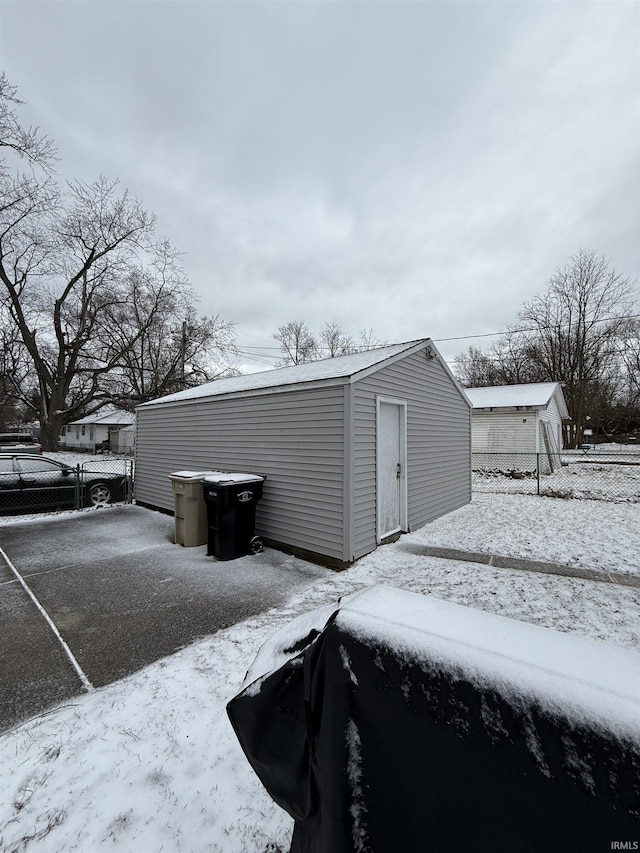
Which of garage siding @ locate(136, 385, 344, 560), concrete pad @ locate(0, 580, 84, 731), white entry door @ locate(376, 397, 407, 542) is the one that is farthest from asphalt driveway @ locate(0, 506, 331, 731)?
white entry door @ locate(376, 397, 407, 542)

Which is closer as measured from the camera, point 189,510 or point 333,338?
point 189,510

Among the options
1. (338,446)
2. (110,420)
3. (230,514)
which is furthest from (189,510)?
(110,420)

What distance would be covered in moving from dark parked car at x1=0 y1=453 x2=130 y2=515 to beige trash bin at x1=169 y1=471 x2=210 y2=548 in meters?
4.09

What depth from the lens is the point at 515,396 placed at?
16.5 m

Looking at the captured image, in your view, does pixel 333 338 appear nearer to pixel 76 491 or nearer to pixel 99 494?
pixel 99 494

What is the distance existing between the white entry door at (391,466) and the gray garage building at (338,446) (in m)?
0.02

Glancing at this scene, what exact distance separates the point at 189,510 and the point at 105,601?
2027 millimetres

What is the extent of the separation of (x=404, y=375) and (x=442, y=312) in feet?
74.4

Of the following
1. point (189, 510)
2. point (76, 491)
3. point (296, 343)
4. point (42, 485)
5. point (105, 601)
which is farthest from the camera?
point (296, 343)

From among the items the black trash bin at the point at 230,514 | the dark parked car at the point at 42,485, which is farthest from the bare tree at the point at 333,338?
the black trash bin at the point at 230,514

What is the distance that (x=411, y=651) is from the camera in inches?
42.3

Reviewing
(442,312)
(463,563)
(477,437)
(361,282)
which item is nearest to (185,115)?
(463,563)

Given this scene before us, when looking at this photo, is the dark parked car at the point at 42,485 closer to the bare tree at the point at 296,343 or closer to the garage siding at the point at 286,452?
the garage siding at the point at 286,452

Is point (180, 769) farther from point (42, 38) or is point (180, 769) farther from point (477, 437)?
point (477, 437)
